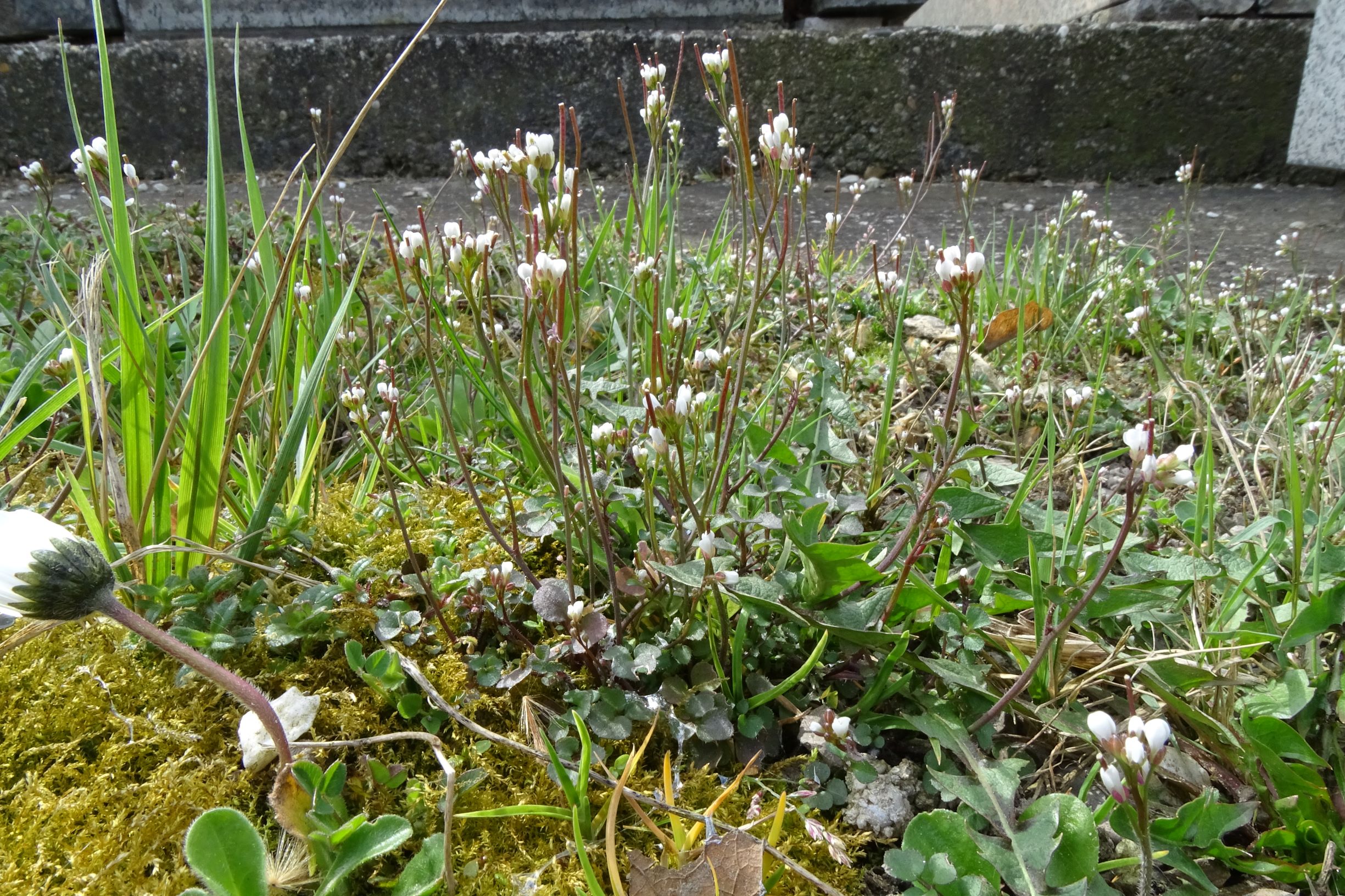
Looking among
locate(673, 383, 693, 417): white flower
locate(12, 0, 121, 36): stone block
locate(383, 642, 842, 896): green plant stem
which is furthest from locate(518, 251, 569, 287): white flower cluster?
locate(12, 0, 121, 36): stone block

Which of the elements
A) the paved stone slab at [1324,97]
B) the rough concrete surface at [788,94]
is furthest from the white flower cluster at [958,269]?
the paved stone slab at [1324,97]

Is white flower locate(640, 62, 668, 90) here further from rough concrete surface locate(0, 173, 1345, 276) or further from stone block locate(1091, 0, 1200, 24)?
stone block locate(1091, 0, 1200, 24)

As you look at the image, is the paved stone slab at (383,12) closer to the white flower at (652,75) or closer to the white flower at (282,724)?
the white flower at (652,75)

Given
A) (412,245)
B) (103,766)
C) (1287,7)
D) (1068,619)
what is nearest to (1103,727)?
(1068,619)

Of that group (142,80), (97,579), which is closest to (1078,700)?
(97,579)

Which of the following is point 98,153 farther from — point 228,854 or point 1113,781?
point 1113,781
